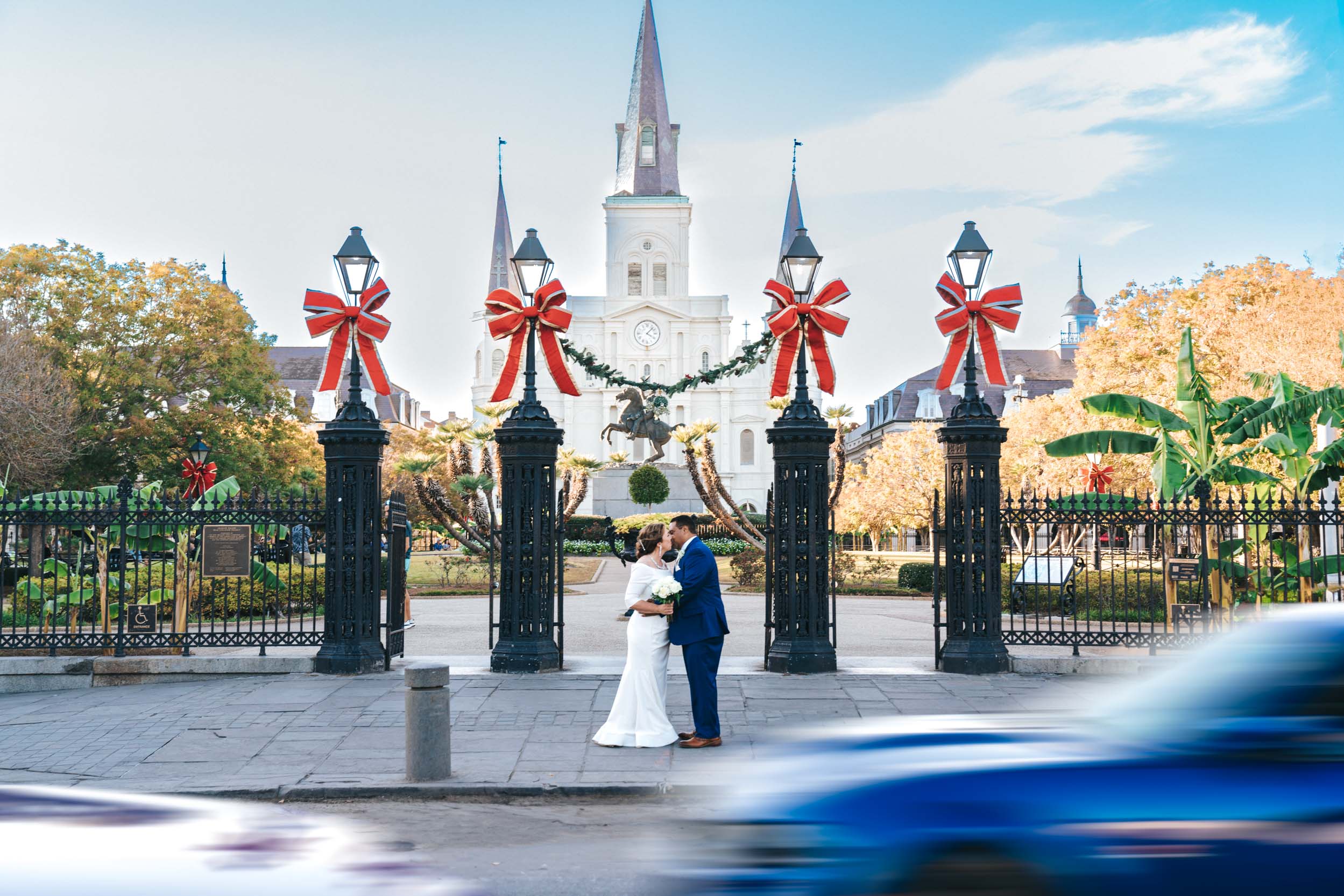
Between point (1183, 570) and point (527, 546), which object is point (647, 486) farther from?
point (1183, 570)

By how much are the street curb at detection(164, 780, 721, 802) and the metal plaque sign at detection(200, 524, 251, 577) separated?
5.12 m

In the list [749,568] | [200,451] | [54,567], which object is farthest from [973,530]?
[200,451]

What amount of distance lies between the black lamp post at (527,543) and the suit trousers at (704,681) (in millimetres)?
3731

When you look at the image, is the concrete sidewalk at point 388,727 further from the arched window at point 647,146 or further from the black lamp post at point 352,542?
the arched window at point 647,146

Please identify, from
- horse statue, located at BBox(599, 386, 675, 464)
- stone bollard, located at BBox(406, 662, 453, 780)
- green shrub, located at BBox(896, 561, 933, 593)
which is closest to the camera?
stone bollard, located at BBox(406, 662, 453, 780)

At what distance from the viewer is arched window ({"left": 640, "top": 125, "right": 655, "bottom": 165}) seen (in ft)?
287

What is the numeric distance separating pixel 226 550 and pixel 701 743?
627 centimetres

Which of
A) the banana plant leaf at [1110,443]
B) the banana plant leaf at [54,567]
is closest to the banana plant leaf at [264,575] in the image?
the banana plant leaf at [54,567]

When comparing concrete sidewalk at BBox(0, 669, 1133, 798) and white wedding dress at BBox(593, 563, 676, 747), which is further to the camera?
white wedding dress at BBox(593, 563, 676, 747)

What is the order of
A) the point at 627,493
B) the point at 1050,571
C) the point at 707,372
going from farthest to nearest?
the point at 627,493
the point at 707,372
the point at 1050,571

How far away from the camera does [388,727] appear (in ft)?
33.3

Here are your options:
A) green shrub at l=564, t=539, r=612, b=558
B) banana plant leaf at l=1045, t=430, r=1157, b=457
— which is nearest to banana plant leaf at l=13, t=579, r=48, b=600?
banana plant leaf at l=1045, t=430, r=1157, b=457

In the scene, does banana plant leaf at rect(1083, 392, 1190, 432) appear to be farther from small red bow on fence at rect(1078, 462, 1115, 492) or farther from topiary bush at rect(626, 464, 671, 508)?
topiary bush at rect(626, 464, 671, 508)

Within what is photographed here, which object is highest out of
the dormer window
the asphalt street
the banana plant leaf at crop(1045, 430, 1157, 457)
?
the dormer window
